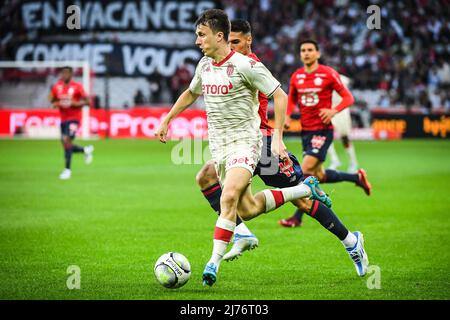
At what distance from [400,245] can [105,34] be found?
29520mm

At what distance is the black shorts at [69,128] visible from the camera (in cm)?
1792

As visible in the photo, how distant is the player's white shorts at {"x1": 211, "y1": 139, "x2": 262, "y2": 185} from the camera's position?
23.3 feet

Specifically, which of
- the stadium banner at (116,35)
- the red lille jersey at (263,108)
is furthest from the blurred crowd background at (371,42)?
the red lille jersey at (263,108)

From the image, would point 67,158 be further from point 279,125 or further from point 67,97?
point 279,125

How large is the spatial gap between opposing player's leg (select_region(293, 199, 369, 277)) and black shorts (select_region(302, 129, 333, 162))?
333 centimetres

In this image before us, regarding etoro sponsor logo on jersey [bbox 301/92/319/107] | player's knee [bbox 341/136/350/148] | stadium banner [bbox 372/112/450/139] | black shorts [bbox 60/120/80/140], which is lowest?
stadium banner [bbox 372/112/450/139]

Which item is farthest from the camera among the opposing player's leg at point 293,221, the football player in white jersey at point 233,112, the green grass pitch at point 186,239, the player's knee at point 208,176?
the opposing player's leg at point 293,221

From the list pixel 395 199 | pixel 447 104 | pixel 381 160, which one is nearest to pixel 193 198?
pixel 395 199

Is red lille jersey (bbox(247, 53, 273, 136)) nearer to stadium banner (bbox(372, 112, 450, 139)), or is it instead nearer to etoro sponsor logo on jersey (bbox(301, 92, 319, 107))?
etoro sponsor logo on jersey (bbox(301, 92, 319, 107))

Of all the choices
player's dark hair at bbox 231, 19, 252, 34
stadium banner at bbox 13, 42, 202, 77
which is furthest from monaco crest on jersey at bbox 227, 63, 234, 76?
stadium banner at bbox 13, 42, 202, 77

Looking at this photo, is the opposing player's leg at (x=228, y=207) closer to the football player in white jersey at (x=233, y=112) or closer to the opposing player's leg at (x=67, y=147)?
the football player in white jersey at (x=233, y=112)

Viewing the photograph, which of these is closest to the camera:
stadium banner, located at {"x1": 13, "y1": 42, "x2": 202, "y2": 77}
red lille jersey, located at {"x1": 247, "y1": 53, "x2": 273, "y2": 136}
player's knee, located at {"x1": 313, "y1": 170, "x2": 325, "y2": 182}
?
red lille jersey, located at {"x1": 247, "y1": 53, "x2": 273, "y2": 136}

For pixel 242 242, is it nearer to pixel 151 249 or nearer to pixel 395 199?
pixel 151 249

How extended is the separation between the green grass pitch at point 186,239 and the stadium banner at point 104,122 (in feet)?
34.1
